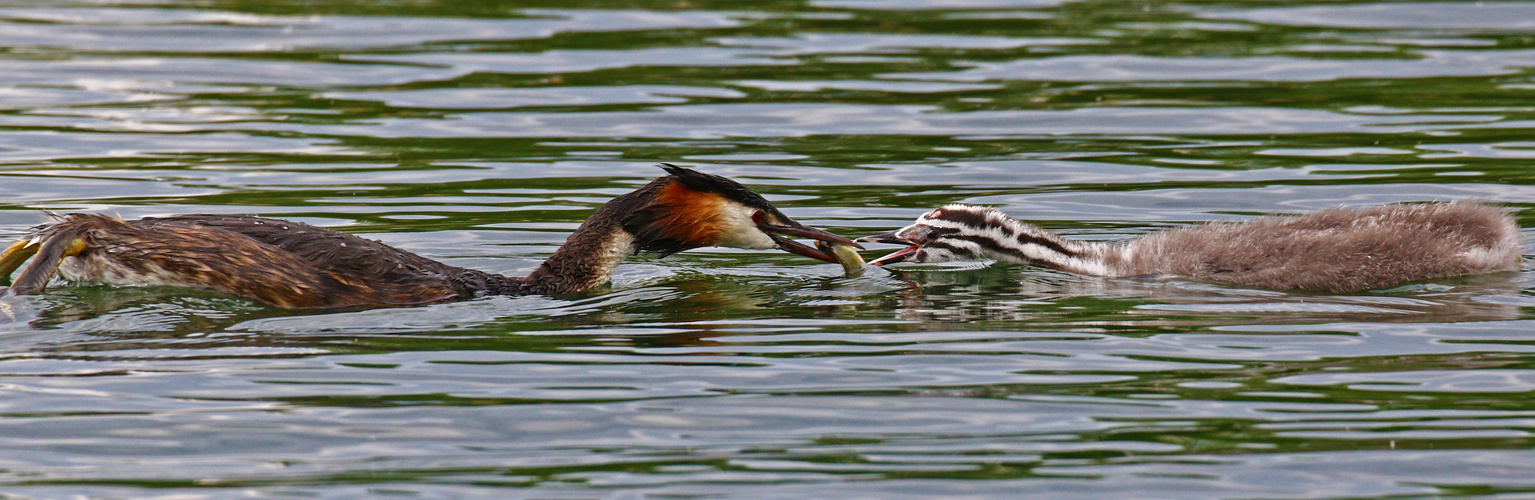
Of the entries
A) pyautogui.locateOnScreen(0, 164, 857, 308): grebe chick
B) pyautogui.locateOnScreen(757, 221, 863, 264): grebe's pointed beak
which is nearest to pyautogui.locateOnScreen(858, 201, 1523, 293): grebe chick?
pyautogui.locateOnScreen(757, 221, 863, 264): grebe's pointed beak

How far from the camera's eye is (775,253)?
10.3 m

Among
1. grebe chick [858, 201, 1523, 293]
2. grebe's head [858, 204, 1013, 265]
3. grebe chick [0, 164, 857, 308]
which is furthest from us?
grebe's head [858, 204, 1013, 265]

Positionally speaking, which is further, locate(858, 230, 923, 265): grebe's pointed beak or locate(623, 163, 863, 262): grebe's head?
locate(858, 230, 923, 265): grebe's pointed beak

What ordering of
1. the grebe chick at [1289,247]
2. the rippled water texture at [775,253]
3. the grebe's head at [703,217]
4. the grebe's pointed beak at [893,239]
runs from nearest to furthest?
the rippled water texture at [775,253]
the grebe's head at [703,217]
the grebe chick at [1289,247]
the grebe's pointed beak at [893,239]

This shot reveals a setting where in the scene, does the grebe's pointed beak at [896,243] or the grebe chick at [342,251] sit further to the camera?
the grebe's pointed beak at [896,243]

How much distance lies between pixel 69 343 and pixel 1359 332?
521cm

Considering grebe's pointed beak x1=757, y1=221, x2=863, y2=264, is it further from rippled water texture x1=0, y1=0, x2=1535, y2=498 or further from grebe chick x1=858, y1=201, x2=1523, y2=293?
grebe chick x1=858, y1=201, x2=1523, y2=293

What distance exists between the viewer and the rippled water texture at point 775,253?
19.7 ft

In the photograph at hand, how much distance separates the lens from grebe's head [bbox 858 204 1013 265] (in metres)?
9.67

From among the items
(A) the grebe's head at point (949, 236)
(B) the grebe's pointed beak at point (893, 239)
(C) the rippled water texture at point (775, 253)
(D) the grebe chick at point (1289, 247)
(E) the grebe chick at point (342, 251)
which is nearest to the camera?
(C) the rippled water texture at point (775, 253)

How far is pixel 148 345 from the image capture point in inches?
290

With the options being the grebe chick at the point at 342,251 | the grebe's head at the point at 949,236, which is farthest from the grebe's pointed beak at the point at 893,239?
the grebe chick at the point at 342,251

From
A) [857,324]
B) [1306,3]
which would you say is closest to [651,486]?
[857,324]

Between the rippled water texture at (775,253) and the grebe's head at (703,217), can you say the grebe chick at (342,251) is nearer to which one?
the grebe's head at (703,217)
